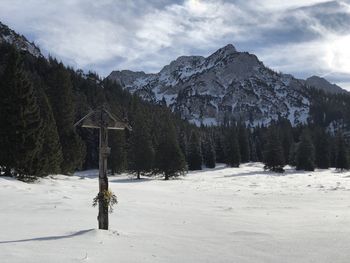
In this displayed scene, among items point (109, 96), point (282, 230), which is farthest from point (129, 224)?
point (109, 96)

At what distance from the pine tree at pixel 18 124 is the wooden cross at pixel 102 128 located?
58.9 ft

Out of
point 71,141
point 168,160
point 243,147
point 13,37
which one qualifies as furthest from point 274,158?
point 13,37

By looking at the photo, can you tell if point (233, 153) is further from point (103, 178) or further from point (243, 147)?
point (103, 178)

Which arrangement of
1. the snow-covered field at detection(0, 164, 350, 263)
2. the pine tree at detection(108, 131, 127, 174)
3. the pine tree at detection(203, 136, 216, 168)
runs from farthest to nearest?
the pine tree at detection(203, 136, 216, 168)
the pine tree at detection(108, 131, 127, 174)
the snow-covered field at detection(0, 164, 350, 263)

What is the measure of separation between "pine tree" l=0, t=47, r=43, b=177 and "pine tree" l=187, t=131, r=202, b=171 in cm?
7116

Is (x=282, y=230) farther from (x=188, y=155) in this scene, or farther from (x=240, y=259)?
(x=188, y=155)

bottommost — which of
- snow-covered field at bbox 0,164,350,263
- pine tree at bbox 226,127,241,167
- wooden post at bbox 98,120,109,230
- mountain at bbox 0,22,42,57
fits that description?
snow-covered field at bbox 0,164,350,263

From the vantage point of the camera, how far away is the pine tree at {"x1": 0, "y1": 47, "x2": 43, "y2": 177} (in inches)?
1199

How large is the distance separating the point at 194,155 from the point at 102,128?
89.2m

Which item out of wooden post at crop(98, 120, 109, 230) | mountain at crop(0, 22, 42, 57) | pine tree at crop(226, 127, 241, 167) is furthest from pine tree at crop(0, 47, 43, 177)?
mountain at crop(0, 22, 42, 57)

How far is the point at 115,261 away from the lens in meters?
9.56

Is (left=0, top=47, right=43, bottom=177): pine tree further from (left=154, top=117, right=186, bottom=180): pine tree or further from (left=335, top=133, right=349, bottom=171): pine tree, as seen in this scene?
(left=335, top=133, right=349, bottom=171): pine tree

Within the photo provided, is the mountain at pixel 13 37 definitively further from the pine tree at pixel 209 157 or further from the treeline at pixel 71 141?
the pine tree at pixel 209 157

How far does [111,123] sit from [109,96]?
13872 cm
